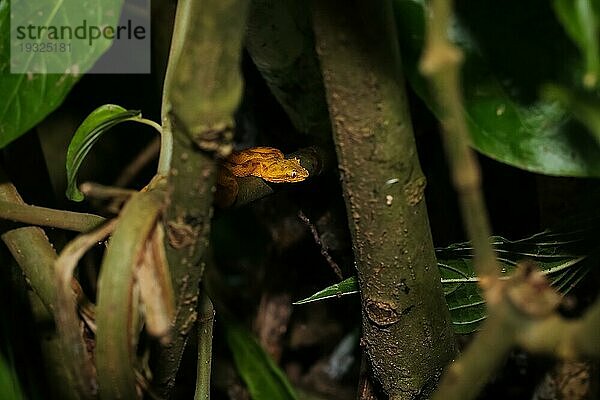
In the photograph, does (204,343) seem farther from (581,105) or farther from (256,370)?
(581,105)

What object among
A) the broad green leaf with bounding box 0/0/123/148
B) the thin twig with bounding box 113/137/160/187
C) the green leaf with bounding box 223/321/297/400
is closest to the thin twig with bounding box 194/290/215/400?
the green leaf with bounding box 223/321/297/400

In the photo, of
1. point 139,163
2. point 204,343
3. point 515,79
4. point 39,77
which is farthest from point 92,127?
point 139,163

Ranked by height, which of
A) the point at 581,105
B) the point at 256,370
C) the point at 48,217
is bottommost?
the point at 256,370

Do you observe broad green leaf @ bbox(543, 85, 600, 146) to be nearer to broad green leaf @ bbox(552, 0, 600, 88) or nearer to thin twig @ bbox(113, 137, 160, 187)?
broad green leaf @ bbox(552, 0, 600, 88)

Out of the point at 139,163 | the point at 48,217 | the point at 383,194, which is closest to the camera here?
the point at 383,194

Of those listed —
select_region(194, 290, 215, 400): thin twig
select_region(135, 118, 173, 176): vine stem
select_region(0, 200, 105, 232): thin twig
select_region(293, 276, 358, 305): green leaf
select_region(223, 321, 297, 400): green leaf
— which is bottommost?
select_region(223, 321, 297, 400): green leaf

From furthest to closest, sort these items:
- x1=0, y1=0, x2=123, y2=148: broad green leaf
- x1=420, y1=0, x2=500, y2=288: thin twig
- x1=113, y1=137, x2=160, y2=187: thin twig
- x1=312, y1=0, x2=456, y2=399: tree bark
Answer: x1=113, y1=137, x2=160, y2=187: thin twig
x1=0, y1=0, x2=123, y2=148: broad green leaf
x1=312, y1=0, x2=456, y2=399: tree bark
x1=420, y1=0, x2=500, y2=288: thin twig

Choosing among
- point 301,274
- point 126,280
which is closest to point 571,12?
point 126,280

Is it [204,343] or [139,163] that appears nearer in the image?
[204,343]

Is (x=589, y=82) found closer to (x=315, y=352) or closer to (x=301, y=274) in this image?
(x=301, y=274)
